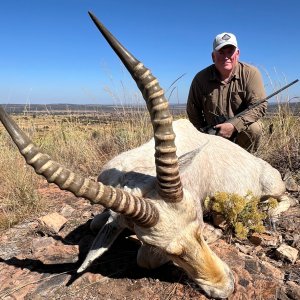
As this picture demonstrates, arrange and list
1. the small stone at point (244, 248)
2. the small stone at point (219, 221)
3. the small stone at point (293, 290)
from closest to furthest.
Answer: the small stone at point (293, 290), the small stone at point (244, 248), the small stone at point (219, 221)

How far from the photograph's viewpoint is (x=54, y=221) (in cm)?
451

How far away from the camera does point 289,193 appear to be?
540 centimetres

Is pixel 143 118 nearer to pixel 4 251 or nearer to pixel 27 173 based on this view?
pixel 27 173

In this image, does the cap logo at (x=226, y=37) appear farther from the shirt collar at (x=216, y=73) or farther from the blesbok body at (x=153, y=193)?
the blesbok body at (x=153, y=193)

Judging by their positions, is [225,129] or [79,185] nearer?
[79,185]

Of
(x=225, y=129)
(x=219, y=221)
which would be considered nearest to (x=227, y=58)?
(x=225, y=129)

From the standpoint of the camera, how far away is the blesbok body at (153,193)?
94.8 inches

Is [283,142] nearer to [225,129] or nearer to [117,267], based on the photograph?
[225,129]

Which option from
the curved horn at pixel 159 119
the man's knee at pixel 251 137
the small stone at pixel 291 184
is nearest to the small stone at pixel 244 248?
the curved horn at pixel 159 119

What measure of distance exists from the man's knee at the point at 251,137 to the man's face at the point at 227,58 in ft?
3.26

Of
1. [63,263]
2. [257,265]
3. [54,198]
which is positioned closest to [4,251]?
[63,263]

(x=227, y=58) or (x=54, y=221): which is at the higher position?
(x=227, y=58)

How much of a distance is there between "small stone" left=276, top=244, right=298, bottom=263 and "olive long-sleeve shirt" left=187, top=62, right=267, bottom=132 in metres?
2.81

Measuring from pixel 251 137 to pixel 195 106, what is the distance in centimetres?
120
